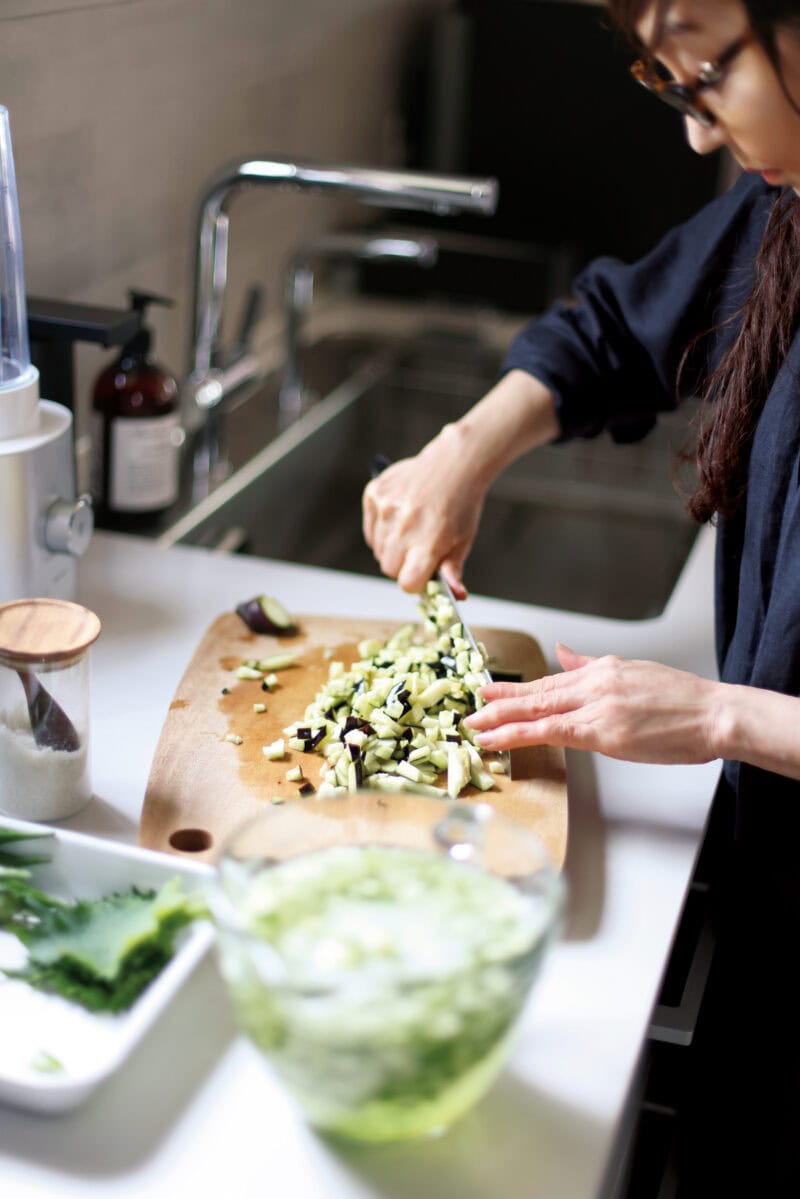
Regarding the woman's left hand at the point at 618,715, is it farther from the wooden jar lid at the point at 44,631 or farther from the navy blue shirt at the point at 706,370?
the wooden jar lid at the point at 44,631

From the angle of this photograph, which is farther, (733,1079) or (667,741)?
(733,1079)

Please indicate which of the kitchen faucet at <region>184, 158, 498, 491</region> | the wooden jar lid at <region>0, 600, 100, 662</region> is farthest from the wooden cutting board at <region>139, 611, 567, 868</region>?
the kitchen faucet at <region>184, 158, 498, 491</region>

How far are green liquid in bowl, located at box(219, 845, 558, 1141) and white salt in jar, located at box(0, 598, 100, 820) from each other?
28 centimetres

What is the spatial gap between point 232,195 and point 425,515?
0.61m

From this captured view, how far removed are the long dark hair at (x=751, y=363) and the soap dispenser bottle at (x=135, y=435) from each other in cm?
62

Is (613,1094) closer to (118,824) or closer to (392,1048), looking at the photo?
(392,1048)

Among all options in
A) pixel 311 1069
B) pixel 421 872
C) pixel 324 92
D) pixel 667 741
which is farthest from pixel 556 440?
pixel 324 92

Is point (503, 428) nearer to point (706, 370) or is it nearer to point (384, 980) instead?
point (706, 370)

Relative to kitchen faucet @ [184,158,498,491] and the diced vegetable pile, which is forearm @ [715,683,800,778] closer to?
the diced vegetable pile

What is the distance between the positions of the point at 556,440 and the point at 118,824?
63 centimetres

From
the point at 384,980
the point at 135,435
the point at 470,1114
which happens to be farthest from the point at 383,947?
the point at 135,435

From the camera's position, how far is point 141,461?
1.47 meters

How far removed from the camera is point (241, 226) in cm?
204

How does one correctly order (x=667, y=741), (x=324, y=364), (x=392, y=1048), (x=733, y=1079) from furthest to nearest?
(x=324, y=364) < (x=733, y=1079) < (x=667, y=741) < (x=392, y=1048)
